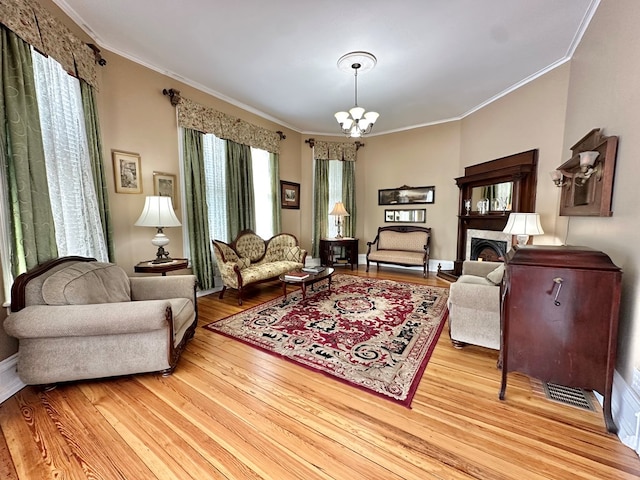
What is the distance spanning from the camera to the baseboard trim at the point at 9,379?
1.78 metres

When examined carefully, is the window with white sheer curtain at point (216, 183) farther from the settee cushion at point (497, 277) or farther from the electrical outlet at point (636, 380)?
the electrical outlet at point (636, 380)

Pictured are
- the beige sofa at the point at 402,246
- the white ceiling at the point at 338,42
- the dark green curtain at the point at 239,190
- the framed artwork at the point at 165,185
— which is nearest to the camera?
the white ceiling at the point at 338,42

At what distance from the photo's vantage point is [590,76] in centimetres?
246

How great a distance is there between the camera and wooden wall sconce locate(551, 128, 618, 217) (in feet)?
6.07

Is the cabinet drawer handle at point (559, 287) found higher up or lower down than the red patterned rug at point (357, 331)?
higher up

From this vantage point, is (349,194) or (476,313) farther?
(349,194)

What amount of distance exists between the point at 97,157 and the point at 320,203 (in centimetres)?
407

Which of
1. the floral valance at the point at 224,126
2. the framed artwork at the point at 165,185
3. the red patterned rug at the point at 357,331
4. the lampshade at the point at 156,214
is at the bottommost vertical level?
the red patterned rug at the point at 357,331

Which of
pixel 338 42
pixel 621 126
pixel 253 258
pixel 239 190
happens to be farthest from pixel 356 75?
pixel 253 258

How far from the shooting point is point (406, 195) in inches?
232

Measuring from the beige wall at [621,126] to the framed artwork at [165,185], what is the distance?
174 inches

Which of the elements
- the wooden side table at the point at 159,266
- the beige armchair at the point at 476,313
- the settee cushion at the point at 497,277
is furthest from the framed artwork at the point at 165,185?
the settee cushion at the point at 497,277

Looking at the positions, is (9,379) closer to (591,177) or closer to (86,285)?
(86,285)

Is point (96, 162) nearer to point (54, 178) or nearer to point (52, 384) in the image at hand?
point (54, 178)
